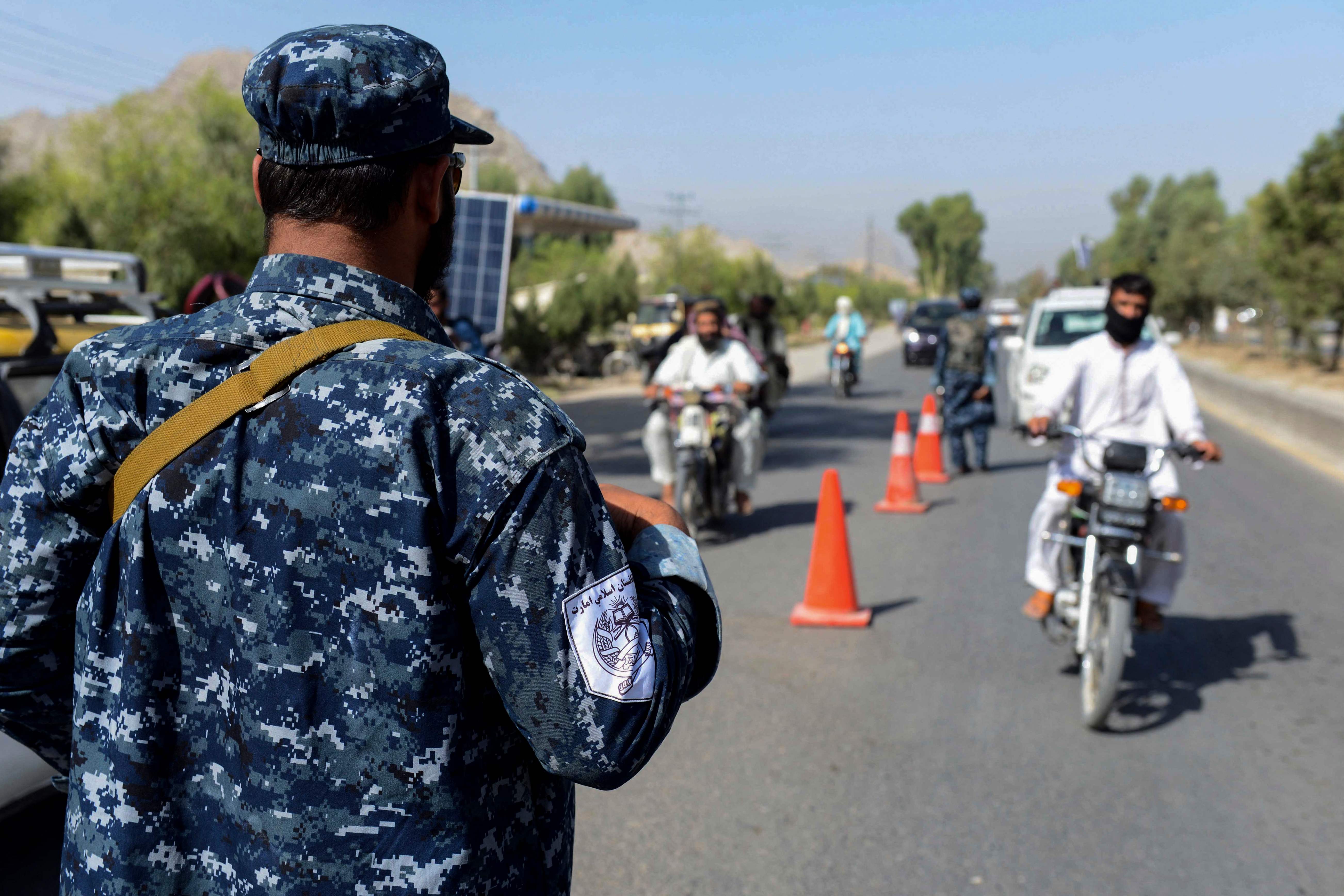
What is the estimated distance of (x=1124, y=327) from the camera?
5.38 meters

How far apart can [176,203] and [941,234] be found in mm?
138574

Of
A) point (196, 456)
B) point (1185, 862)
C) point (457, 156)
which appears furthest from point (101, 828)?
point (1185, 862)

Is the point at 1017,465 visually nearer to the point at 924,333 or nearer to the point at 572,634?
the point at 572,634

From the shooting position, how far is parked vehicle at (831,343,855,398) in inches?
862

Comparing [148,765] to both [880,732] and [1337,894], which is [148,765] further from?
[880,732]

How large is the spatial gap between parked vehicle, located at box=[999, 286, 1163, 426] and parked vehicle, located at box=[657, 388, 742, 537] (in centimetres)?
607

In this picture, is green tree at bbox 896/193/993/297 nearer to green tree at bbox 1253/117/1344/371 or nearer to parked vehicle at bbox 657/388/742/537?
green tree at bbox 1253/117/1344/371

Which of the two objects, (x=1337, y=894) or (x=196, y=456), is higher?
(x=196, y=456)

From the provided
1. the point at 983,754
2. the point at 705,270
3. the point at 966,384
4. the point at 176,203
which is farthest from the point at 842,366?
the point at 705,270

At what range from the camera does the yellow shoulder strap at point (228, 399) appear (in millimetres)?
1334

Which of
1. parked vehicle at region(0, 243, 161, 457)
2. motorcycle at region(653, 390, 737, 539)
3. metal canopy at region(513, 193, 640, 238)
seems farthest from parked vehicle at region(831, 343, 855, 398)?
parked vehicle at region(0, 243, 161, 457)

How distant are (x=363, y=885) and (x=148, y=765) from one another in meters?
0.29

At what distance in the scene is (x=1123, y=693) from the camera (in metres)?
5.36

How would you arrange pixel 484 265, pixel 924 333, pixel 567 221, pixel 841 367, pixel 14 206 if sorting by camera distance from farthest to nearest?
pixel 567 221
pixel 924 333
pixel 14 206
pixel 841 367
pixel 484 265
